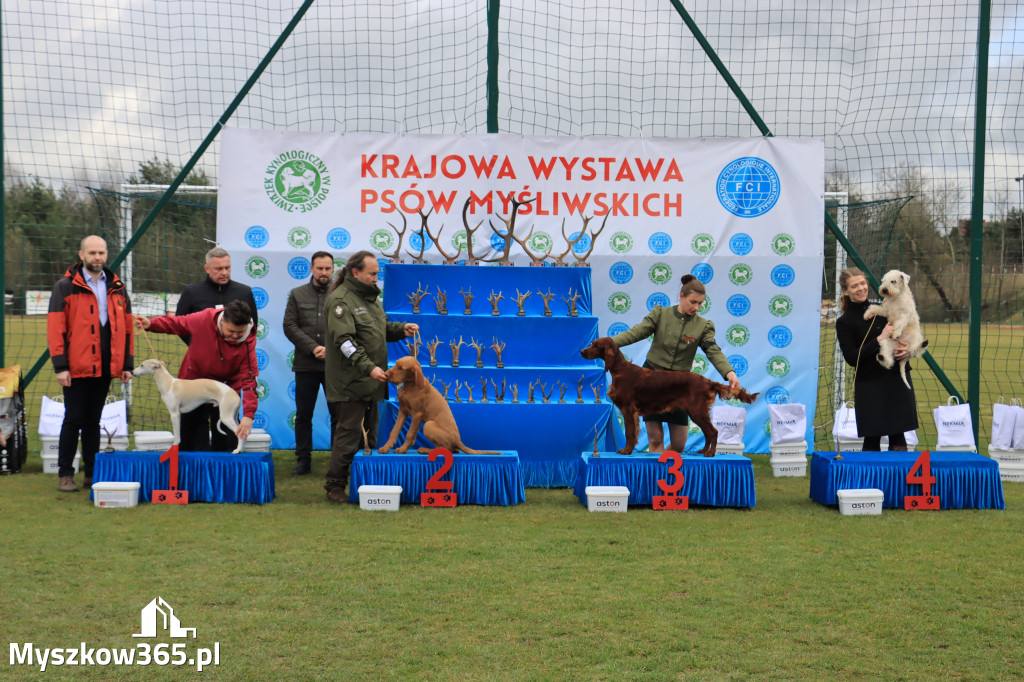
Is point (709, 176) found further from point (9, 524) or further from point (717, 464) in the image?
point (9, 524)

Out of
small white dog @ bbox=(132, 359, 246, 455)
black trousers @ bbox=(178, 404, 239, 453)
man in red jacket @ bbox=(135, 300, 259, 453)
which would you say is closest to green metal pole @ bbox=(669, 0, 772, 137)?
man in red jacket @ bbox=(135, 300, 259, 453)

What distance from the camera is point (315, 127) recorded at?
8320mm

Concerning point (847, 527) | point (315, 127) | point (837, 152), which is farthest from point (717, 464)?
point (315, 127)

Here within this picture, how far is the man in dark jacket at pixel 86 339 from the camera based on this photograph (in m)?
6.09

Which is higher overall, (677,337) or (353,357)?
(677,337)

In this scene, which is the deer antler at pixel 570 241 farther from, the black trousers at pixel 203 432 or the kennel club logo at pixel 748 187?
the black trousers at pixel 203 432

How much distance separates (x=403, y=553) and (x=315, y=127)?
4.94 m

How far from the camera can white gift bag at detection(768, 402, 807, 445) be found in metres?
7.68

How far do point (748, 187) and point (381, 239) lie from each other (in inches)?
138

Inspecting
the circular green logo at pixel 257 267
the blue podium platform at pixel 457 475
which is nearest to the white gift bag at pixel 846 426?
the blue podium platform at pixel 457 475

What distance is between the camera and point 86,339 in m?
6.13

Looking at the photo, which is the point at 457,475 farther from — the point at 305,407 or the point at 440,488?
the point at 305,407

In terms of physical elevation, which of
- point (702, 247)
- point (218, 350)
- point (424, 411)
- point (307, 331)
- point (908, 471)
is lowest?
point (908, 471)

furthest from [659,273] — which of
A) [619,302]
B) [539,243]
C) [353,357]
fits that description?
[353,357]
